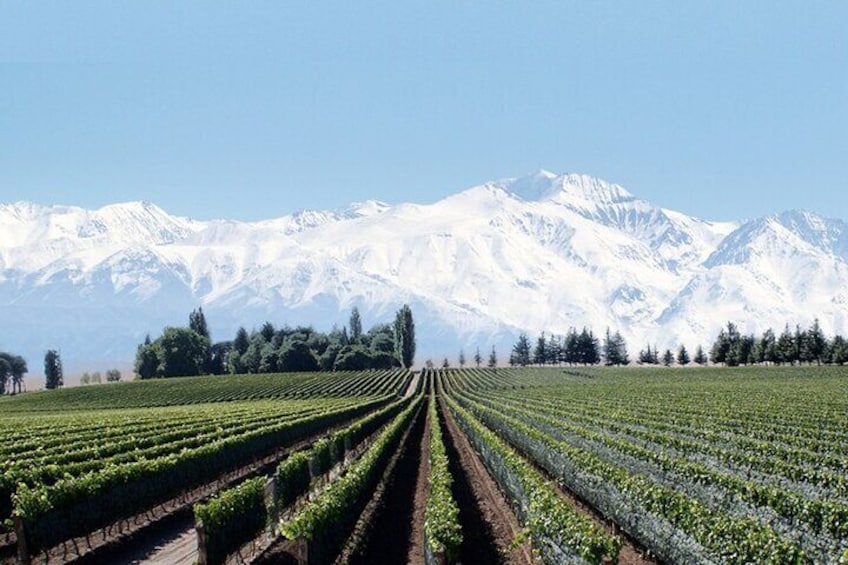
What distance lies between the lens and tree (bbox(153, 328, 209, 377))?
167 m

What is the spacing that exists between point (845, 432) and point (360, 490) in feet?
95.5

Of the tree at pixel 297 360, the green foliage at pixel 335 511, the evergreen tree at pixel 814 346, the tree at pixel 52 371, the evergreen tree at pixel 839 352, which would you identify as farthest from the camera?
the tree at pixel 52 371

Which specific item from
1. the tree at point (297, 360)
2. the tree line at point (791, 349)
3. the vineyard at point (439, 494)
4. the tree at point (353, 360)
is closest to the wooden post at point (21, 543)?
the vineyard at point (439, 494)

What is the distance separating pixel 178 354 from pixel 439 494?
15891cm

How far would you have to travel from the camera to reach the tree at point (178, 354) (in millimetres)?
166750

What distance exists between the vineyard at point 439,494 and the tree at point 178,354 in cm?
→ 12445

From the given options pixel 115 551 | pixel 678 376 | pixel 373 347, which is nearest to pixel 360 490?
pixel 115 551

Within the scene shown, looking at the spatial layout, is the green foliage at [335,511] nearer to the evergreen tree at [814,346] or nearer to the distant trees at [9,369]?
the evergreen tree at [814,346]

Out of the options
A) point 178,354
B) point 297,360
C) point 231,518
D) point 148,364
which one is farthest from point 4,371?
point 231,518

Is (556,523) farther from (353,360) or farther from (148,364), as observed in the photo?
(148,364)

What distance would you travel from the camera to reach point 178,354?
168 meters

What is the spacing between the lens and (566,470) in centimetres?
2861

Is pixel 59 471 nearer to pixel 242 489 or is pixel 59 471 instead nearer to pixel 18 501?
pixel 18 501

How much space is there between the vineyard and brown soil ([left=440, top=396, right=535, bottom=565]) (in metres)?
0.12
